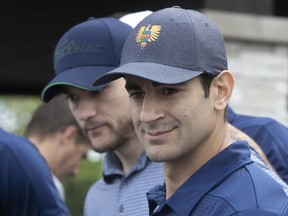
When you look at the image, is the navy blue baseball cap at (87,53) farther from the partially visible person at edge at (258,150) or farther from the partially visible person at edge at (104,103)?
the partially visible person at edge at (258,150)

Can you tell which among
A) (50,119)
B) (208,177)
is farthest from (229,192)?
(50,119)

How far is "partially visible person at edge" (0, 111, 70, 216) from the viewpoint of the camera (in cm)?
388

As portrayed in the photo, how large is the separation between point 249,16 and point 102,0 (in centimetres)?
284

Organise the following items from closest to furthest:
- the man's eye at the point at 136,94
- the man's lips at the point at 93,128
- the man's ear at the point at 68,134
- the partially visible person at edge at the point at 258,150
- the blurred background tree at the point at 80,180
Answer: the man's eye at the point at 136,94 < the partially visible person at edge at the point at 258,150 < the man's lips at the point at 93,128 < the man's ear at the point at 68,134 < the blurred background tree at the point at 80,180

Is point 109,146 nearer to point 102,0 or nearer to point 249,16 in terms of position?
point 249,16

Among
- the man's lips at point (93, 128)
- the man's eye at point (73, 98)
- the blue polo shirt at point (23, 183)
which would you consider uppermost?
the man's eye at point (73, 98)

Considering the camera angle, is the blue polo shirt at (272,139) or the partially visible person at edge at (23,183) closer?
the blue polo shirt at (272,139)

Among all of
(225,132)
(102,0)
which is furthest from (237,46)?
(225,132)

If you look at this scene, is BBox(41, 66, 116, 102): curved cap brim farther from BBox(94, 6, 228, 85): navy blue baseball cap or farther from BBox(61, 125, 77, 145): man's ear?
BBox(61, 125, 77, 145): man's ear

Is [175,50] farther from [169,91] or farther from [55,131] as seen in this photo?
[55,131]

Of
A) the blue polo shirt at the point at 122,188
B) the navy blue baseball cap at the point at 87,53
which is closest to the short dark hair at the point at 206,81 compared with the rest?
the blue polo shirt at the point at 122,188

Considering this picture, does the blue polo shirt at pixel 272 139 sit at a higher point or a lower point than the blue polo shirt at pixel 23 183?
higher

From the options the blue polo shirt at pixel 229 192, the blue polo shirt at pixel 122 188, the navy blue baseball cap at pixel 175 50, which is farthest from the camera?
the blue polo shirt at pixel 122 188

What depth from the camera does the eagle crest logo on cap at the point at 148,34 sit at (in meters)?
2.33
